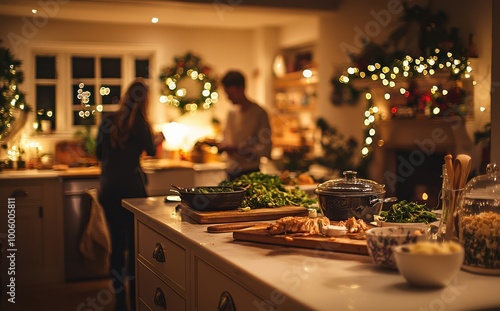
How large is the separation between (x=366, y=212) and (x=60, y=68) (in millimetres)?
5480

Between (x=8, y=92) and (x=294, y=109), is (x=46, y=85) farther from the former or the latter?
(x=294, y=109)

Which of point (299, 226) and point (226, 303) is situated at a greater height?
point (299, 226)

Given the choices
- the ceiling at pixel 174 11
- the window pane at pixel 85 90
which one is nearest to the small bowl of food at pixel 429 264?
Answer: the ceiling at pixel 174 11

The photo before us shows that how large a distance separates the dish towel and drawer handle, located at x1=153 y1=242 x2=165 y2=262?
2.30 metres

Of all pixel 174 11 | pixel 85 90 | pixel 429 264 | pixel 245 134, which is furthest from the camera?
pixel 85 90

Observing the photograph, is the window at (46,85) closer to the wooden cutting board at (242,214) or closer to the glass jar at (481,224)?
the wooden cutting board at (242,214)

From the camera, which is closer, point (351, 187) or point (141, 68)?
point (351, 187)

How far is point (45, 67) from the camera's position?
270 inches

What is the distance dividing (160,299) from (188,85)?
5.06 meters

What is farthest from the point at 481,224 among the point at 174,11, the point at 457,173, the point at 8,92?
the point at 174,11

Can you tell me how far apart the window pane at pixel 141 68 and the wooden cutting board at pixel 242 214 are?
503cm

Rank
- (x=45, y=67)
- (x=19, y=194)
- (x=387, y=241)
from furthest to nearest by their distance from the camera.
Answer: (x=45, y=67), (x=19, y=194), (x=387, y=241)

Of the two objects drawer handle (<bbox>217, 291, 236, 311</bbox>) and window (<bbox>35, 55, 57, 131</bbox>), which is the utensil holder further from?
window (<bbox>35, 55, 57, 131</bbox>)

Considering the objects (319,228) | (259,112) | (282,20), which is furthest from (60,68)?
(319,228)
